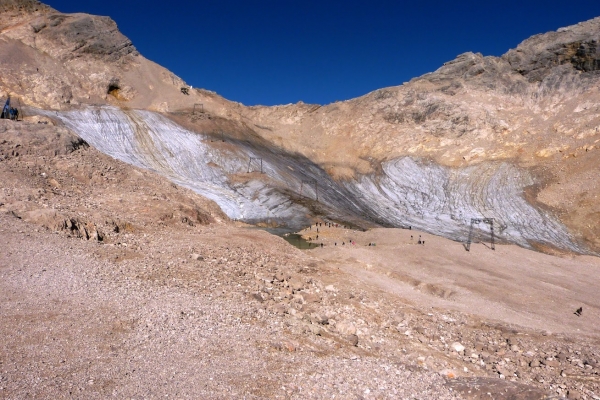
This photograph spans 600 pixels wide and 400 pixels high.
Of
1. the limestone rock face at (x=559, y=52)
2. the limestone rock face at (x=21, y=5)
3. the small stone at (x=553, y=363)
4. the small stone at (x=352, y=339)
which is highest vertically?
the limestone rock face at (x=559, y=52)

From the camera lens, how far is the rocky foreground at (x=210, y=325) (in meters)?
6.22

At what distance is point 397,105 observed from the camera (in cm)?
5419

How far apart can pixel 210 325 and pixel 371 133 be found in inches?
1822

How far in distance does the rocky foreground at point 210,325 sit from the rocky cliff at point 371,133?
14.0m

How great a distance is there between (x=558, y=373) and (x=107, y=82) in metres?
42.7

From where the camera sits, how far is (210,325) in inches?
317

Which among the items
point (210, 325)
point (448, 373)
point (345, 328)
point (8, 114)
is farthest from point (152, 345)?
point (8, 114)

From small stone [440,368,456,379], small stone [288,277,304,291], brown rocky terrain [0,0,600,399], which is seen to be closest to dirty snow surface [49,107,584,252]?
brown rocky terrain [0,0,600,399]

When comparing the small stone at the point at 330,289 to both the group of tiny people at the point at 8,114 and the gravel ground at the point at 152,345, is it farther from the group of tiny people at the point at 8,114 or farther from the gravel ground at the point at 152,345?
Answer: the group of tiny people at the point at 8,114

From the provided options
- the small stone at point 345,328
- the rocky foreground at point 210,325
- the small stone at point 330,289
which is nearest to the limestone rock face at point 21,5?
the rocky foreground at point 210,325

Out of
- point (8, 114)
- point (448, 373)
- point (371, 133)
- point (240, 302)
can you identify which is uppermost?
point (371, 133)

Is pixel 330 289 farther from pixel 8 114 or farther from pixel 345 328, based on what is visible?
pixel 8 114

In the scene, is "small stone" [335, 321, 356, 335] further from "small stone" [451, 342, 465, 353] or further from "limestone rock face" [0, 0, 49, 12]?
"limestone rock face" [0, 0, 49, 12]

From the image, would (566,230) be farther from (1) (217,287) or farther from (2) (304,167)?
(1) (217,287)
